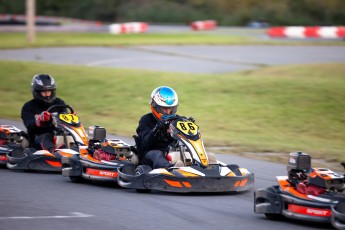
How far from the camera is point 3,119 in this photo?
649 inches

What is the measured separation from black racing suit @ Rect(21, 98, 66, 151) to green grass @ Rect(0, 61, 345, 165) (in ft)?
10.8

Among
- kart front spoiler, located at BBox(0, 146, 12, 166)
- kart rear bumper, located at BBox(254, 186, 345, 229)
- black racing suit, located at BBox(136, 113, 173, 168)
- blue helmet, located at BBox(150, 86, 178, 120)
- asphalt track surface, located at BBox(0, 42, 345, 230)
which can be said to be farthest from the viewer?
kart front spoiler, located at BBox(0, 146, 12, 166)

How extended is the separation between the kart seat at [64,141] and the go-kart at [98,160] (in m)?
0.74

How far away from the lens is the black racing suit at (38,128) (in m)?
10.6

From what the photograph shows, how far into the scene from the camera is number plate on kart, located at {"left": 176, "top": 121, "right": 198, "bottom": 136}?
8656mm

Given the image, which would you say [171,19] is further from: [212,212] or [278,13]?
[212,212]

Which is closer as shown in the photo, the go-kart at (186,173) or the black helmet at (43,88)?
the go-kart at (186,173)

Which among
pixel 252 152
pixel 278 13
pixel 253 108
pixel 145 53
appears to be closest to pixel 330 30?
pixel 145 53

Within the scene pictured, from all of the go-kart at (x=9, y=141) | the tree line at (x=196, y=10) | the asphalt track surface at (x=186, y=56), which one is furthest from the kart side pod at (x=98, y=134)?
the tree line at (x=196, y=10)

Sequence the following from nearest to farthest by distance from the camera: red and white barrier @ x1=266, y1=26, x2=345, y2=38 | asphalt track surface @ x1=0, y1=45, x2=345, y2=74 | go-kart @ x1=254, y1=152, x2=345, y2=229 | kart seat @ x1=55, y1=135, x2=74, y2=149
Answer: go-kart @ x1=254, y1=152, x2=345, y2=229, kart seat @ x1=55, y1=135, x2=74, y2=149, asphalt track surface @ x1=0, y1=45, x2=345, y2=74, red and white barrier @ x1=266, y1=26, x2=345, y2=38

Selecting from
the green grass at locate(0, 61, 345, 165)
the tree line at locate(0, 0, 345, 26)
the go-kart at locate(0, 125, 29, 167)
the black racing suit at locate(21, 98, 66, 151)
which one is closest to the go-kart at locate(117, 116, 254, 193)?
the black racing suit at locate(21, 98, 66, 151)

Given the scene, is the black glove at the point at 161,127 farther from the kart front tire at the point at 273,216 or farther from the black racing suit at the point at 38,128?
the black racing suit at the point at 38,128

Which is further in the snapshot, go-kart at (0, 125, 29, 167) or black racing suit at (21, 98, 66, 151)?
go-kart at (0, 125, 29, 167)

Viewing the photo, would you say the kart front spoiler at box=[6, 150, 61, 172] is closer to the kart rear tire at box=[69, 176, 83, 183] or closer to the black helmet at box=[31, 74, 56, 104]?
the kart rear tire at box=[69, 176, 83, 183]
